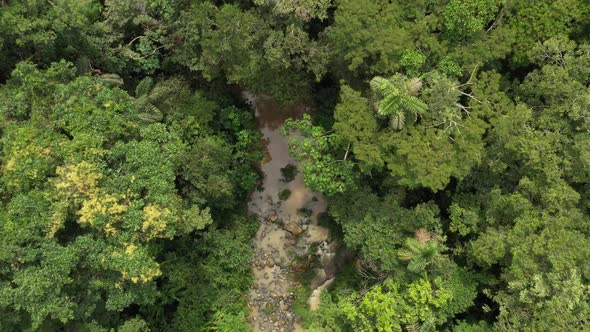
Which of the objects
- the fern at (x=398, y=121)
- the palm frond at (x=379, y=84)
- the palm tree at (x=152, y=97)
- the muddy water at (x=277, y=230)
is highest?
the palm frond at (x=379, y=84)

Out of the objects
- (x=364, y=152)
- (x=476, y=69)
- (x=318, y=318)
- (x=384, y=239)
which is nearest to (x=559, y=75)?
(x=476, y=69)

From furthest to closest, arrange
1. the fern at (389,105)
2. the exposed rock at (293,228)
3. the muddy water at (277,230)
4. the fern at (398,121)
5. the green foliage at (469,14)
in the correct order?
the exposed rock at (293,228) → the muddy water at (277,230) → the green foliage at (469,14) → the fern at (398,121) → the fern at (389,105)

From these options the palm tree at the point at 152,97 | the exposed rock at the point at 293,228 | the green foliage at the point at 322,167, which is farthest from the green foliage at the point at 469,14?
the exposed rock at the point at 293,228

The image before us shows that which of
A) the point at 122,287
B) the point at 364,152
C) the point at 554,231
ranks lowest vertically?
the point at 122,287

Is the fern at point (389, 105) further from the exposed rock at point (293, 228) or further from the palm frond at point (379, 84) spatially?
the exposed rock at point (293, 228)

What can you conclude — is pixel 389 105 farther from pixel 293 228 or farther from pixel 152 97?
pixel 293 228

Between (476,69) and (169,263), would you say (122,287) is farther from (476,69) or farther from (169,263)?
(476,69)
